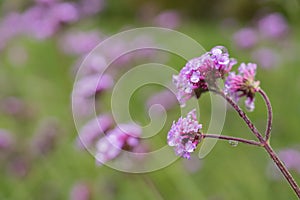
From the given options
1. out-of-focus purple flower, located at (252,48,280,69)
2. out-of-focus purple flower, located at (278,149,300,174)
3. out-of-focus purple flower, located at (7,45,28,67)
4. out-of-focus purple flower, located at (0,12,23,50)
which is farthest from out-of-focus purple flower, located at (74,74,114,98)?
out-of-focus purple flower, located at (7,45,28,67)

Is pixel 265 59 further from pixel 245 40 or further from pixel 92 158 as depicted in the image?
pixel 92 158

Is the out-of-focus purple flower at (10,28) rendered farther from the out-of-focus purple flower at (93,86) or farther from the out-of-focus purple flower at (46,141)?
the out-of-focus purple flower at (93,86)

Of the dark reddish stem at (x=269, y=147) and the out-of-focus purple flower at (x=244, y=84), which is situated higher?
the out-of-focus purple flower at (x=244, y=84)

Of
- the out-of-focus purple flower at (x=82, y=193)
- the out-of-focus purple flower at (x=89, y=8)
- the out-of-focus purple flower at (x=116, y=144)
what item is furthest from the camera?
the out-of-focus purple flower at (x=89, y=8)

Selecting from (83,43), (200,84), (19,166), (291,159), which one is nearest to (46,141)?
(19,166)

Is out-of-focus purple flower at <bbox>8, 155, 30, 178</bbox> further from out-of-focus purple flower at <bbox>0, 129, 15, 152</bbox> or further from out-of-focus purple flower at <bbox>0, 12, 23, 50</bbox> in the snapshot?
out-of-focus purple flower at <bbox>0, 12, 23, 50</bbox>

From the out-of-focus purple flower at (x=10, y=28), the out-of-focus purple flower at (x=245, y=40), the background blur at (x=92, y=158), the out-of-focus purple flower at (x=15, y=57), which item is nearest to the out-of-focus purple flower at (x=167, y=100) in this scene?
the background blur at (x=92, y=158)

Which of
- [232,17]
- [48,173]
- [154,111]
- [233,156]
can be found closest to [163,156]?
[154,111]
